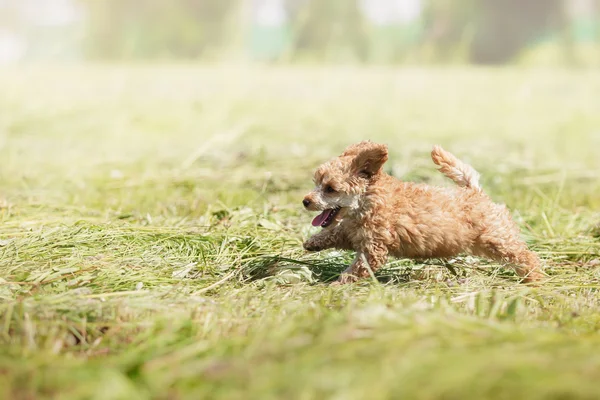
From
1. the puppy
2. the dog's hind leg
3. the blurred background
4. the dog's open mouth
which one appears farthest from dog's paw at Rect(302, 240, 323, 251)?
the blurred background

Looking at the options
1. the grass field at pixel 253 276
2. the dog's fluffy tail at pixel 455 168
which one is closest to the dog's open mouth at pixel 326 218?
the grass field at pixel 253 276

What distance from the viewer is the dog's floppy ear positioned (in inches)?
129

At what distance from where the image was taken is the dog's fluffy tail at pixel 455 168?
363 centimetres

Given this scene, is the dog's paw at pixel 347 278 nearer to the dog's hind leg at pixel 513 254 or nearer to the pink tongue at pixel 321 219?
the pink tongue at pixel 321 219

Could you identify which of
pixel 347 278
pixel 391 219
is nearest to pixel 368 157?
pixel 391 219

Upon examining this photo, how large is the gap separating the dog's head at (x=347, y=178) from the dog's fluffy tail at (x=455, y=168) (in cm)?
43

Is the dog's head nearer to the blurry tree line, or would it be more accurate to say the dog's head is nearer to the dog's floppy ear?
the dog's floppy ear

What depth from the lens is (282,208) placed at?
4.62 meters

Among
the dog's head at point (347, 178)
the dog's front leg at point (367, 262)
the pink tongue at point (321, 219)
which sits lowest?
the dog's front leg at point (367, 262)

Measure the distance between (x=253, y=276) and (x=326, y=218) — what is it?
0.41 m

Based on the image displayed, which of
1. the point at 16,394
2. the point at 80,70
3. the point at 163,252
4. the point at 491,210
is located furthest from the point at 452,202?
the point at 80,70

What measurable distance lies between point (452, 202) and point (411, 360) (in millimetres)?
1603

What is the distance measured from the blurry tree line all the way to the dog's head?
1273 cm

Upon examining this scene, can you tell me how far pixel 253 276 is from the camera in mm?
3402
